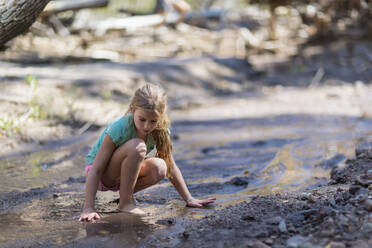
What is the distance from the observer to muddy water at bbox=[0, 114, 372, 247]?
3.00 m

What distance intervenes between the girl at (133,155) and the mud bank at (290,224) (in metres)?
0.43

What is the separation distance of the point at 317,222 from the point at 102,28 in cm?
→ 1182

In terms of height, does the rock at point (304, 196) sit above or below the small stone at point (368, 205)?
below

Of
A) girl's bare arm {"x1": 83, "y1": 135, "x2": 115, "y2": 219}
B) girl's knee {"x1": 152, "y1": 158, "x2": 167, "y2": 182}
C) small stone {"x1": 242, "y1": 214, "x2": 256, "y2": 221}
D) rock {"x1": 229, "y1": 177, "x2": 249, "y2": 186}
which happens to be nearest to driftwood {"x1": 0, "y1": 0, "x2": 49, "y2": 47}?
girl's bare arm {"x1": 83, "y1": 135, "x2": 115, "y2": 219}

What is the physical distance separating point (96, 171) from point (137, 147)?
325 mm

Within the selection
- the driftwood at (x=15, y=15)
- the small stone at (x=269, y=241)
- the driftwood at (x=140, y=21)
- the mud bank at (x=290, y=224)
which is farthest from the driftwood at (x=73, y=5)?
the small stone at (x=269, y=241)

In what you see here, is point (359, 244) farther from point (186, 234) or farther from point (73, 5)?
point (73, 5)

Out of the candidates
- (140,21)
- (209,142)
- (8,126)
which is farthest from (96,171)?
(140,21)

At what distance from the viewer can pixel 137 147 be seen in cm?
315

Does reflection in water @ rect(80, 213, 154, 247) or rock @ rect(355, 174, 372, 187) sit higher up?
rock @ rect(355, 174, 372, 187)

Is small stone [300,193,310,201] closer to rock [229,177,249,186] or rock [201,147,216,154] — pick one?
rock [229,177,249,186]

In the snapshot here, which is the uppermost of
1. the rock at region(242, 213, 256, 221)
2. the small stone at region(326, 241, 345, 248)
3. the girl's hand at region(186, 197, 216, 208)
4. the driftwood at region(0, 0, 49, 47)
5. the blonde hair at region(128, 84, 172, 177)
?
the driftwood at region(0, 0, 49, 47)

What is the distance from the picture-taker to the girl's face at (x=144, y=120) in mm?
3047

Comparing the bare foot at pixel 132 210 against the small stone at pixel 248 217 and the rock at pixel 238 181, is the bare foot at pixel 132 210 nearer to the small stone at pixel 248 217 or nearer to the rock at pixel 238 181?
the small stone at pixel 248 217
